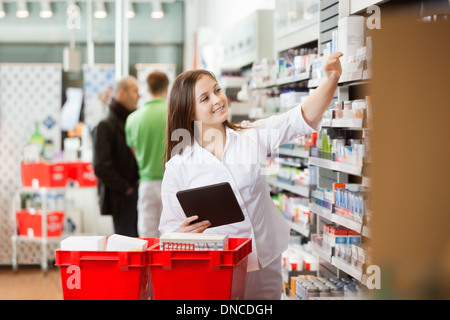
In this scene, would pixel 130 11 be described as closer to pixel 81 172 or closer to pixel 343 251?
pixel 81 172

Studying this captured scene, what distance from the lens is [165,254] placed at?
2.10 m

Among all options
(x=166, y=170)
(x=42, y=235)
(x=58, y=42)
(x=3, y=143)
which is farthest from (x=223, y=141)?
(x=58, y=42)

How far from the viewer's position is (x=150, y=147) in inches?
202

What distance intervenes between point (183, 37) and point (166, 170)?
8.47 metres

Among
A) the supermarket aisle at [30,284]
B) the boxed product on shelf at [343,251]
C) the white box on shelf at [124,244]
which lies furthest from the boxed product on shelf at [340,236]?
the supermarket aisle at [30,284]

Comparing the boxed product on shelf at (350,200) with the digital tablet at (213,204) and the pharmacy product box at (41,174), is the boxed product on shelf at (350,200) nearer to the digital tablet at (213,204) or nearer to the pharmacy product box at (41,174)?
the digital tablet at (213,204)

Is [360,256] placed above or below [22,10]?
below

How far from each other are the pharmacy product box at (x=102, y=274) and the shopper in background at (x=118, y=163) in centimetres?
336

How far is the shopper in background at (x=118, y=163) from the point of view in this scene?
5.50m

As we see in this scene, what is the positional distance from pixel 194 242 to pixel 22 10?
9185 millimetres

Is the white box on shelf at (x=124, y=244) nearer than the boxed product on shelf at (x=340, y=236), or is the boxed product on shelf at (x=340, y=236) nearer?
the white box on shelf at (x=124, y=244)

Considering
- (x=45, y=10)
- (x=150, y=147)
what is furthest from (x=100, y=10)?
(x=150, y=147)

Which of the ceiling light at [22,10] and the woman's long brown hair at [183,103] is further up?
the ceiling light at [22,10]

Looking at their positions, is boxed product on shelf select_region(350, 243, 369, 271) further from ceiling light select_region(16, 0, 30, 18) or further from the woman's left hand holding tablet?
ceiling light select_region(16, 0, 30, 18)
